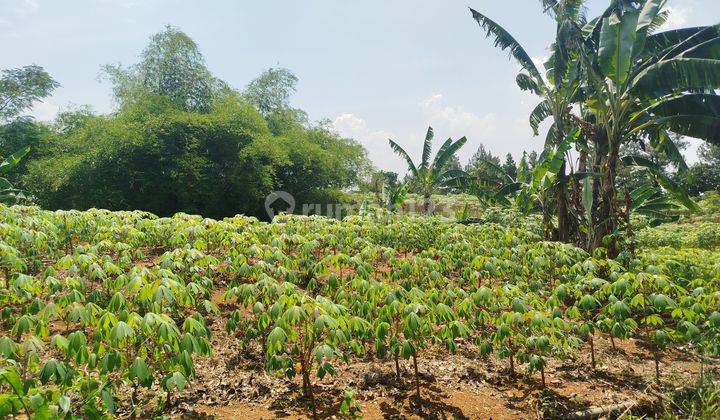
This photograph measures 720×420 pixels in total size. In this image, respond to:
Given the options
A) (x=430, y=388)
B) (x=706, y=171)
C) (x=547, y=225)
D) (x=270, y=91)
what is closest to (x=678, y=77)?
(x=547, y=225)

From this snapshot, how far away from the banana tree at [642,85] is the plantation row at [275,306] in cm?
266

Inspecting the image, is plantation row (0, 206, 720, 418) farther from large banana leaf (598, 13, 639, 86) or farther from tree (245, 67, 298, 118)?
tree (245, 67, 298, 118)

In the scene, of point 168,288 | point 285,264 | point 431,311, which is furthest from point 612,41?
point 168,288

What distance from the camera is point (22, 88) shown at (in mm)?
25062

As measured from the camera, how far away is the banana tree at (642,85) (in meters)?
7.46

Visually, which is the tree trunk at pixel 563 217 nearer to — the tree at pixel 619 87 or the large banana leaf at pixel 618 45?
the tree at pixel 619 87

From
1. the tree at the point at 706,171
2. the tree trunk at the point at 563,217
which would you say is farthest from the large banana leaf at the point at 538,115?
the tree at the point at 706,171

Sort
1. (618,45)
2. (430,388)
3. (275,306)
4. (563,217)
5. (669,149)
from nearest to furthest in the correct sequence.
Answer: (275,306) → (430,388) → (618,45) → (669,149) → (563,217)

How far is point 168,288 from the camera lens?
3516mm

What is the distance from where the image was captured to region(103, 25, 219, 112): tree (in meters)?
20.6

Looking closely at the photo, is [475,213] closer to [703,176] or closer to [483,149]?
[703,176]

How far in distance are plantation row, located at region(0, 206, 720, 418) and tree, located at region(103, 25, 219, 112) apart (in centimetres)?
1534

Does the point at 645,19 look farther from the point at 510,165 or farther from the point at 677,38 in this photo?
the point at 510,165

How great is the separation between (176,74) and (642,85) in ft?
66.6
